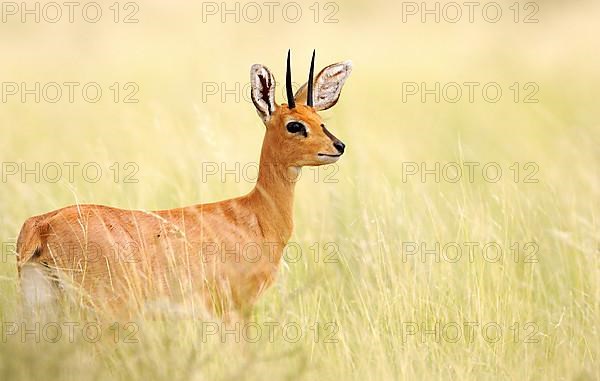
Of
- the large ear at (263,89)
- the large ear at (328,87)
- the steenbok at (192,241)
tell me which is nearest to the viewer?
the steenbok at (192,241)

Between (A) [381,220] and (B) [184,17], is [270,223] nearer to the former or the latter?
(A) [381,220]

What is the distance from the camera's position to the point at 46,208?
832 cm

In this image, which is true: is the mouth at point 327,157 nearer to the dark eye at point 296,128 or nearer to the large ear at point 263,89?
the dark eye at point 296,128

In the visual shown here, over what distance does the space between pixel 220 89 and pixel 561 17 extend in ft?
27.7

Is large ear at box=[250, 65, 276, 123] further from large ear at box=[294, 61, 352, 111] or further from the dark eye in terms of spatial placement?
large ear at box=[294, 61, 352, 111]

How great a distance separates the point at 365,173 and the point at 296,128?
12.0 feet

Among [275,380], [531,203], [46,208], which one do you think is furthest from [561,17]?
[275,380]

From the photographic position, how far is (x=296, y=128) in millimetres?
6020

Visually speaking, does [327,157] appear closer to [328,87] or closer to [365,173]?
[328,87]

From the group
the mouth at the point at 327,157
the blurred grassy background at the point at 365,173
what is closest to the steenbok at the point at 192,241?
the mouth at the point at 327,157

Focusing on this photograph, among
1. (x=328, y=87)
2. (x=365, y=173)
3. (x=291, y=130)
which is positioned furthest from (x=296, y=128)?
(x=365, y=173)

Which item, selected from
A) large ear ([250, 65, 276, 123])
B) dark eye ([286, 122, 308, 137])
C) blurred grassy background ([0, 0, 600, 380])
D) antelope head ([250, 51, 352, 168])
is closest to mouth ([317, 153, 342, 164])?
antelope head ([250, 51, 352, 168])

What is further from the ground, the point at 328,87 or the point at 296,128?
the point at 328,87

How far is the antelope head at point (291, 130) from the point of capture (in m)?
5.96
